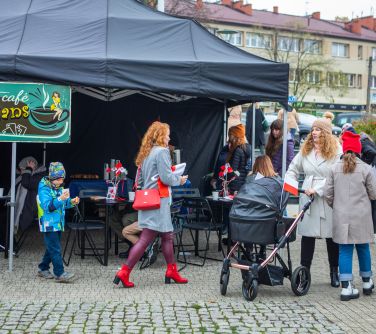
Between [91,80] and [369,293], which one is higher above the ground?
[91,80]

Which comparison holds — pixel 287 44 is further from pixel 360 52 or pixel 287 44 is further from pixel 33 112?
pixel 33 112

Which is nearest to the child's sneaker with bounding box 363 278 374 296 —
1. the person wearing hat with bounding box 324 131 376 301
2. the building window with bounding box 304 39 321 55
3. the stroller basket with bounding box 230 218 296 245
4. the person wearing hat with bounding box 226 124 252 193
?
the person wearing hat with bounding box 324 131 376 301

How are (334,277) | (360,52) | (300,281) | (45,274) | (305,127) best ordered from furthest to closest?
1. (360,52)
2. (305,127)
3. (45,274)
4. (334,277)
5. (300,281)

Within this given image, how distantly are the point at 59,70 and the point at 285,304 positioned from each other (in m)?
3.76

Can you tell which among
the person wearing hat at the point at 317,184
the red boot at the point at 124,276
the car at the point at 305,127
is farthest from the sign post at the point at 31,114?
the car at the point at 305,127

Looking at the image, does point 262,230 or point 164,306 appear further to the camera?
point 262,230

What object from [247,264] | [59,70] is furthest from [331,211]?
Answer: [59,70]

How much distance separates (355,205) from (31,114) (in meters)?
3.85

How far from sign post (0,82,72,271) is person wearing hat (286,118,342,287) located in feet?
9.14

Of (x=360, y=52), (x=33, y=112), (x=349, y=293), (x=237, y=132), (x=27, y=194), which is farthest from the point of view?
(x=360, y=52)

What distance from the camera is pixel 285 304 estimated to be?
7242 millimetres

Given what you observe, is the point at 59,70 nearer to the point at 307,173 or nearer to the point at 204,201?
the point at 204,201

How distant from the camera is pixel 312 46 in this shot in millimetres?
63969


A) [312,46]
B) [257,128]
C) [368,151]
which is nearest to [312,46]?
[312,46]
